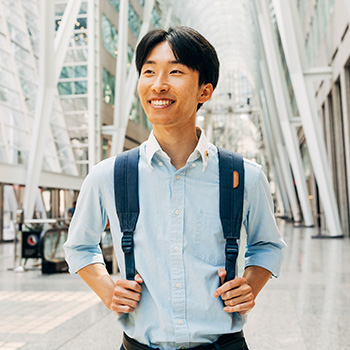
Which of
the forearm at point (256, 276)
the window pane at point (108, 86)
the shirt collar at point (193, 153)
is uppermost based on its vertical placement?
the window pane at point (108, 86)

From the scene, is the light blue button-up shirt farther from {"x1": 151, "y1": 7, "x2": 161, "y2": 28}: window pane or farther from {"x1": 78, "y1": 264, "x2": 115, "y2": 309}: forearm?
{"x1": 151, "y1": 7, "x2": 161, "y2": 28}: window pane

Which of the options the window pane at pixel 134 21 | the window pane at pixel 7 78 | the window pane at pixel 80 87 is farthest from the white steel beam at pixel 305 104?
the window pane at pixel 134 21

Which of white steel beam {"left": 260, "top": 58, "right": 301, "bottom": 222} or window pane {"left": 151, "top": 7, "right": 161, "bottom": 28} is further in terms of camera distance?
window pane {"left": 151, "top": 7, "right": 161, "bottom": 28}

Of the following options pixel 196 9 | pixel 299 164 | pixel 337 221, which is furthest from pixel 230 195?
pixel 196 9

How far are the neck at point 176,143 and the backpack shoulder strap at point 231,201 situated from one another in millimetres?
125

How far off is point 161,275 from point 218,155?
45cm

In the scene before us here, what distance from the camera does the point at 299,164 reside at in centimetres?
2742

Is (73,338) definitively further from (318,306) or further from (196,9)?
(196,9)

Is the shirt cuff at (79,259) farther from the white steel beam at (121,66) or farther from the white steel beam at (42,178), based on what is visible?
the white steel beam at (121,66)

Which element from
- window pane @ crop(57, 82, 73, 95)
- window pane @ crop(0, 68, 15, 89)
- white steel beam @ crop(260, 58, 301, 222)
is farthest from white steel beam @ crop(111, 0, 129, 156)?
white steel beam @ crop(260, 58, 301, 222)

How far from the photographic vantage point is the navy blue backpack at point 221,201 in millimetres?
1633

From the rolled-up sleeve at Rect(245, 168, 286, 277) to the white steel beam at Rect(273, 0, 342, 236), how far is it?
51.8 feet

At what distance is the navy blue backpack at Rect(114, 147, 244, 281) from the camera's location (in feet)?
5.36

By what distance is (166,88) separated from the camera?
170 cm
